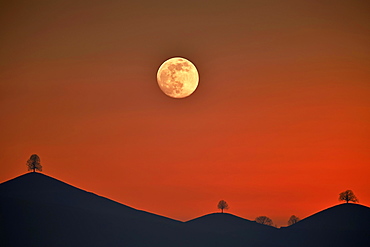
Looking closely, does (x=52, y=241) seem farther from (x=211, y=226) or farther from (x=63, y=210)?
(x=211, y=226)

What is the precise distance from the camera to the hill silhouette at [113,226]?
489ft

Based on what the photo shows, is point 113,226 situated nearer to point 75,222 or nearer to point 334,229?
point 75,222

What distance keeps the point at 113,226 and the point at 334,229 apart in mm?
72449

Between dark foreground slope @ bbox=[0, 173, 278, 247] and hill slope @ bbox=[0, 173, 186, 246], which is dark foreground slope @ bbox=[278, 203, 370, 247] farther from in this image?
hill slope @ bbox=[0, 173, 186, 246]

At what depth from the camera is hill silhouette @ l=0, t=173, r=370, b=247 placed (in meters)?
149

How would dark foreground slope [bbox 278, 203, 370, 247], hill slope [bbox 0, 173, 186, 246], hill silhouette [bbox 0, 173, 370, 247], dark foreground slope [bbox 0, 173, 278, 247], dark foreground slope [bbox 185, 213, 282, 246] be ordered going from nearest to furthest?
hill slope [bbox 0, 173, 186, 246] < dark foreground slope [bbox 0, 173, 278, 247] < hill silhouette [bbox 0, 173, 370, 247] < dark foreground slope [bbox 278, 203, 370, 247] < dark foreground slope [bbox 185, 213, 282, 246]

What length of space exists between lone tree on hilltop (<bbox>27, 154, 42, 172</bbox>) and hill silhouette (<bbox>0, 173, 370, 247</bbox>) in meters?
2.91

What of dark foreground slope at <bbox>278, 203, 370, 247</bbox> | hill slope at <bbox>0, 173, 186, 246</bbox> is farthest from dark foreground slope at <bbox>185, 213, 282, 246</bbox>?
hill slope at <bbox>0, 173, 186, 246</bbox>

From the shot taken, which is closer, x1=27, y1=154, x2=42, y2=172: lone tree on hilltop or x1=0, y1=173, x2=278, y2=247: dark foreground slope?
x1=0, y1=173, x2=278, y2=247: dark foreground slope

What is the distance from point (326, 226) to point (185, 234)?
47936 millimetres

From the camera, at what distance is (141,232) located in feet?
546

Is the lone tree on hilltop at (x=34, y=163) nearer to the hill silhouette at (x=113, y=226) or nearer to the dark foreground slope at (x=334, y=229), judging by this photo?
the hill silhouette at (x=113, y=226)

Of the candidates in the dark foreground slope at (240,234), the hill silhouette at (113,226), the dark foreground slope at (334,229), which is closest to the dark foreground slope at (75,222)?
the hill silhouette at (113,226)

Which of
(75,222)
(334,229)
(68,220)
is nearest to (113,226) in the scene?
(75,222)
